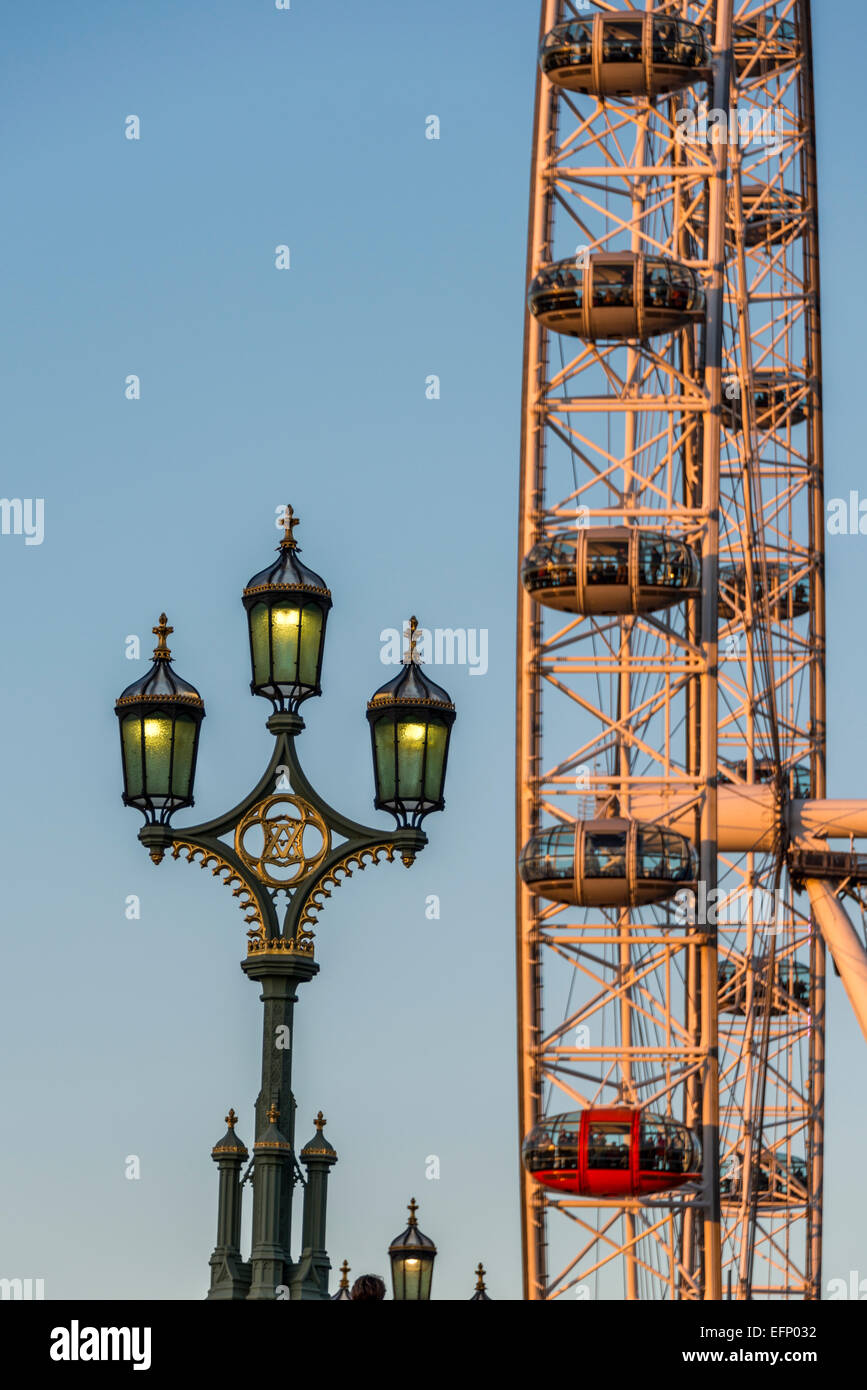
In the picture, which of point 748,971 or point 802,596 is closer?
point 748,971

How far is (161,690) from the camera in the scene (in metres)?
19.7

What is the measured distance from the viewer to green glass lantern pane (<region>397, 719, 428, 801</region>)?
1975 cm

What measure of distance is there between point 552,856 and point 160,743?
29611 mm

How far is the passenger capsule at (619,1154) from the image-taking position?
156 feet

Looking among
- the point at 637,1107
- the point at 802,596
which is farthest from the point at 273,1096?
the point at 802,596

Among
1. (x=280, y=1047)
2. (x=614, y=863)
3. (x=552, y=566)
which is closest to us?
(x=280, y=1047)

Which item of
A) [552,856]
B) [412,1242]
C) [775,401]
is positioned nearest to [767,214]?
[775,401]

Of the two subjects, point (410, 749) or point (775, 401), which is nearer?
point (410, 749)

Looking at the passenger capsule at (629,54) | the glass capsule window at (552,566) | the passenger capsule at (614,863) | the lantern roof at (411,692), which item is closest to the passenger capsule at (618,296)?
the passenger capsule at (629,54)

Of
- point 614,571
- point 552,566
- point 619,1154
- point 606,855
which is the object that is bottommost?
point 619,1154

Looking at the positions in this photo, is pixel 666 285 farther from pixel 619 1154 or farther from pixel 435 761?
pixel 435 761

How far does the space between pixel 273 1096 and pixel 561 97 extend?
37684 millimetres
